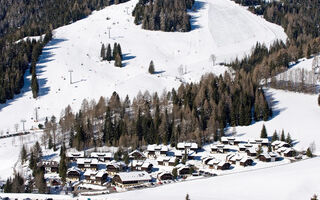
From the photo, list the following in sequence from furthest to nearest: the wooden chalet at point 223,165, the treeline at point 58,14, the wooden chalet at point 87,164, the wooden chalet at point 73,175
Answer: the treeline at point 58,14, the wooden chalet at point 87,164, the wooden chalet at point 223,165, the wooden chalet at point 73,175

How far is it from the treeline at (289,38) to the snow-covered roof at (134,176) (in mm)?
52470

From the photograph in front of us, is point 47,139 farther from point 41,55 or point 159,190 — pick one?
point 41,55

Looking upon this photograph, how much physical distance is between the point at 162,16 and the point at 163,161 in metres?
96.1

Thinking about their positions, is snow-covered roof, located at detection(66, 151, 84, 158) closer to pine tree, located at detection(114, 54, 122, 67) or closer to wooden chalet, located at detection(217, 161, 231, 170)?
wooden chalet, located at detection(217, 161, 231, 170)

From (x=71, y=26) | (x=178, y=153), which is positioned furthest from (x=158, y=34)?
(x=178, y=153)

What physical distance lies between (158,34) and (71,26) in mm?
31808

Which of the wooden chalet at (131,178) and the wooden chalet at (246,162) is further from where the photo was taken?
the wooden chalet at (246,162)

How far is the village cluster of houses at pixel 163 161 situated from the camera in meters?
62.5

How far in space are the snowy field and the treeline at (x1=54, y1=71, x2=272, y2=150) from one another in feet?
59.0

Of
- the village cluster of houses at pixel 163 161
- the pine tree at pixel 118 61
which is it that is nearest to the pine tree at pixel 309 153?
the village cluster of houses at pixel 163 161

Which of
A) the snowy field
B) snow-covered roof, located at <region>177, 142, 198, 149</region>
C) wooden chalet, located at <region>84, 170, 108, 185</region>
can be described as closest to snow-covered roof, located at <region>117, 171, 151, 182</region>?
wooden chalet, located at <region>84, 170, 108, 185</region>

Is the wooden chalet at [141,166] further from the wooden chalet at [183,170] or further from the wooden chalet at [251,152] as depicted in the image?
the wooden chalet at [251,152]

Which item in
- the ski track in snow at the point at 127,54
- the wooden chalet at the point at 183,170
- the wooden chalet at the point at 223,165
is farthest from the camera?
the ski track in snow at the point at 127,54

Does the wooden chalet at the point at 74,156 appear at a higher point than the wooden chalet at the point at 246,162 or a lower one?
lower
